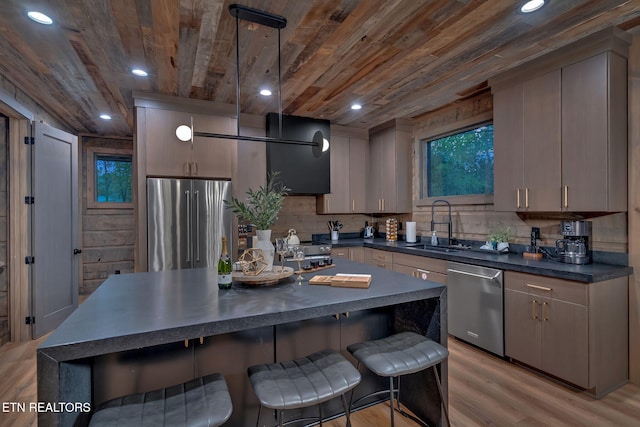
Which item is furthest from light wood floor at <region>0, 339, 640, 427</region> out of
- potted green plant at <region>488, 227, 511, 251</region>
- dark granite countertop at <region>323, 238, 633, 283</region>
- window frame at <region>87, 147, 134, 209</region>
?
window frame at <region>87, 147, 134, 209</region>

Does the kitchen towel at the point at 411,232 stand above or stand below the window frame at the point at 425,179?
below

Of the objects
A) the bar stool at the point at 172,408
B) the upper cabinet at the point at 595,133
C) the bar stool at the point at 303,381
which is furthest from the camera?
the upper cabinet at the point at 595,133

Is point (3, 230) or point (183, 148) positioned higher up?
point (183, 148)

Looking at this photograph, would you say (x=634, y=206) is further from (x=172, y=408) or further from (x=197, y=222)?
(x=197, y=222)

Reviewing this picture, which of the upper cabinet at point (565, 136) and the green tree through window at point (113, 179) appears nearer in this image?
the upper cabinet at point (565, 136)

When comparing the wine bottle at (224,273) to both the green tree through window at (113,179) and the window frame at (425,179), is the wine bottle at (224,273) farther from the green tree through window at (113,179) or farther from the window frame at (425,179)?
the green tree through window at (113,179)

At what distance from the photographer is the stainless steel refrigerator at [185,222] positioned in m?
3.29

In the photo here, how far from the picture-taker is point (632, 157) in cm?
240

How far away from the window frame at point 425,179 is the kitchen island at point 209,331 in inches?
79.9

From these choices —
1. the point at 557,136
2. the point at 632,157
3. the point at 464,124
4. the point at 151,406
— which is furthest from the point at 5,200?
the point at 632,157

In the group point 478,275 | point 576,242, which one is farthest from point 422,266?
point 576,242

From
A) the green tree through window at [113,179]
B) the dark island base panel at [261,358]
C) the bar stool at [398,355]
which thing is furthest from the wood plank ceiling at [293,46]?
the bar stool at [398,355]

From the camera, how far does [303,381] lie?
1315 mm

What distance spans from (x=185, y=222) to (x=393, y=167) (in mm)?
2725
